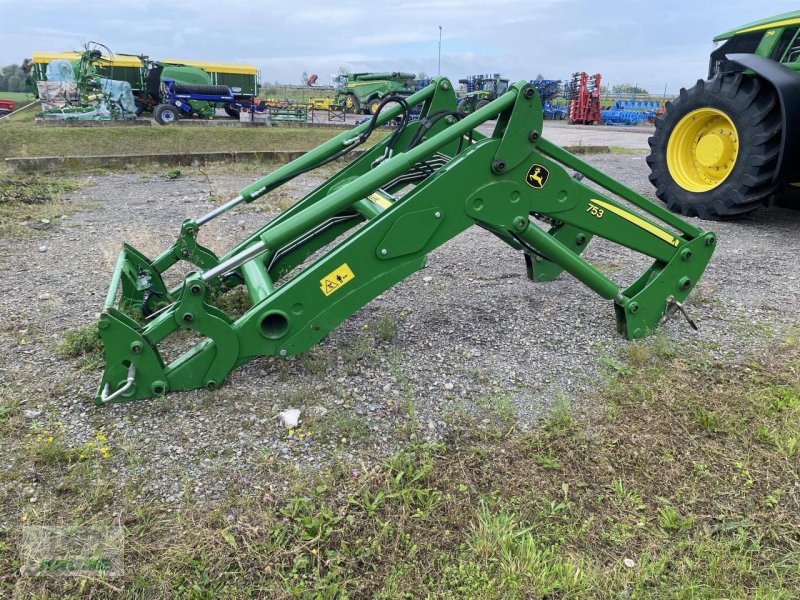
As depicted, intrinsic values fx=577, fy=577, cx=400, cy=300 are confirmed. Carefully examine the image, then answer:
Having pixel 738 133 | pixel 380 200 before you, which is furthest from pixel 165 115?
pixel 380 200

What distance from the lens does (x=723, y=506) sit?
2.33 meters

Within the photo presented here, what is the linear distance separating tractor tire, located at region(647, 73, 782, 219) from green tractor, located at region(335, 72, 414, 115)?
2380 centimetres

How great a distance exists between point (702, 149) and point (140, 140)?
1321 centimetres

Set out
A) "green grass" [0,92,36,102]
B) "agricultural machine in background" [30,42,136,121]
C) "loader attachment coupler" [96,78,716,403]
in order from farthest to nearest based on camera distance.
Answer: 1. "green grass" [0,92,36,102]
2. "agricultural machine in background" [30,42,136,121]
3. "loader attachment coupler" [96,78,716,403]

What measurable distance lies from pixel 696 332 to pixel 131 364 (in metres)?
3.42

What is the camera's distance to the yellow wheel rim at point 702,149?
6.47 metres

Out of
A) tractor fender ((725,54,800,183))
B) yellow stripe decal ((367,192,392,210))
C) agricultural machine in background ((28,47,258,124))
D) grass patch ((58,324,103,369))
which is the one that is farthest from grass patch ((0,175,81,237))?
agricultural machine in background ((28,47,258,124))

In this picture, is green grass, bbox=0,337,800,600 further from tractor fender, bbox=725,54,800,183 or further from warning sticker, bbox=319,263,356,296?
tractor fender, bbox=725,54,800,183

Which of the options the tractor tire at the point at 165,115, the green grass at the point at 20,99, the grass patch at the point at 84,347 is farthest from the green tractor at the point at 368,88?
the grass patch at the point at 84,347

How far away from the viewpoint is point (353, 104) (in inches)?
1209

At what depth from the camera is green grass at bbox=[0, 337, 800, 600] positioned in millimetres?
1982

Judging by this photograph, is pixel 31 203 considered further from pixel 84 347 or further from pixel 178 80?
pixel 178 80

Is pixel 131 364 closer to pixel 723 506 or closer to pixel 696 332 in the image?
pixel 723 506

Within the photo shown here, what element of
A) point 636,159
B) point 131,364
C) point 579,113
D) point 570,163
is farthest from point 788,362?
point 579,113
